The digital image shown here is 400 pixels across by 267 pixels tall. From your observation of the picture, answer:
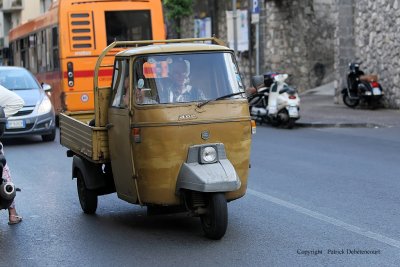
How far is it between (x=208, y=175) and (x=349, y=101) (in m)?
16.1

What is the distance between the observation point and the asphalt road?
638 cm

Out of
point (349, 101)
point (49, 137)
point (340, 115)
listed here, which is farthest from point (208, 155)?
point (349, 101)

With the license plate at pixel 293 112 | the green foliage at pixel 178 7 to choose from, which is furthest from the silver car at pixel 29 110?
the green foliage at pixel 178 7

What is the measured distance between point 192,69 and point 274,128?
11.8 m

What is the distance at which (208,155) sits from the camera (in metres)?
6.91

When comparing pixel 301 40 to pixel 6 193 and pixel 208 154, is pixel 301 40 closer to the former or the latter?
pixel 208 154

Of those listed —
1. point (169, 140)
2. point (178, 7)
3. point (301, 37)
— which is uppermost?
point (178, 7)

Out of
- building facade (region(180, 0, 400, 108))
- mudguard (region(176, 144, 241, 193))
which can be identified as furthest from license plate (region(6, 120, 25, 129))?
building facade (region(180, 0, 400, 108))

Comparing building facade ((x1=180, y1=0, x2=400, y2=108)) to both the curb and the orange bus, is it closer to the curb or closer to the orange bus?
the curb

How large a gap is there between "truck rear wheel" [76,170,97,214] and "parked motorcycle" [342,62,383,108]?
1382 centimetres

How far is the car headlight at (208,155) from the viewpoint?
6.89 meters

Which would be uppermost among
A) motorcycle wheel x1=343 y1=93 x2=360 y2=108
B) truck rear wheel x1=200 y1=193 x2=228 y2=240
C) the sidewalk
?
truck rear wheel x1=200 y1=193 x2=228 y2=240

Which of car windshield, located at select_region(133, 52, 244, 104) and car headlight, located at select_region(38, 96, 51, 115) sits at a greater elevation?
car windshield, located at select_region(133, 52, 244, 104)

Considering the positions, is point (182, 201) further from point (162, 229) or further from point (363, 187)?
point (363, 187)
